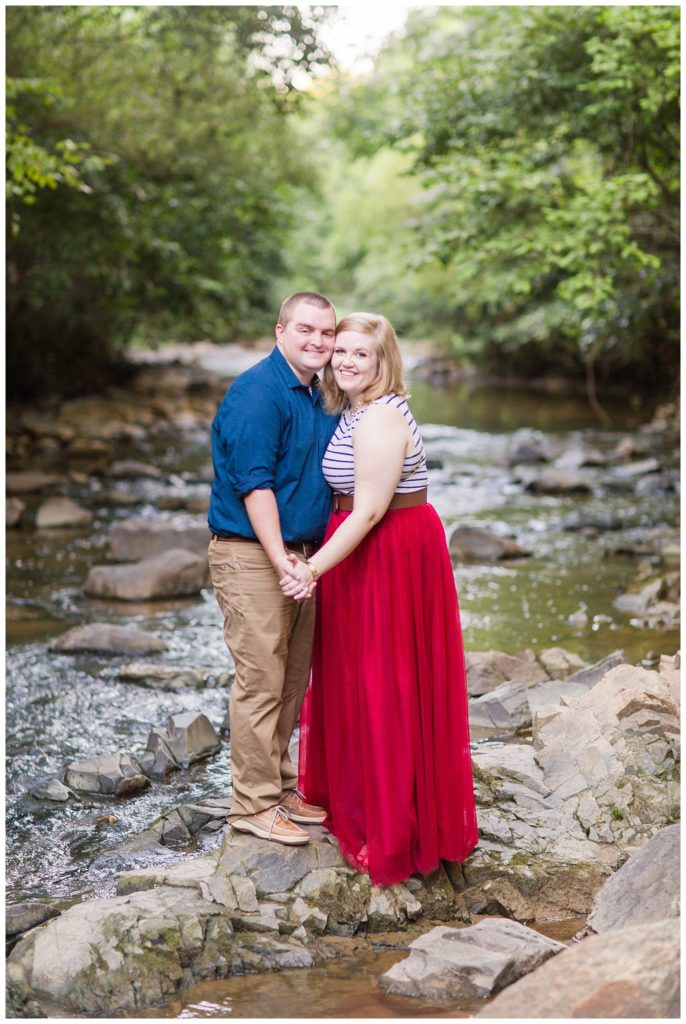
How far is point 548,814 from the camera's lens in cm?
505

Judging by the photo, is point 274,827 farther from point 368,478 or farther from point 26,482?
point 26,482

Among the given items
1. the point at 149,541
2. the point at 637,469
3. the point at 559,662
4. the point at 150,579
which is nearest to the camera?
the point at 559,662

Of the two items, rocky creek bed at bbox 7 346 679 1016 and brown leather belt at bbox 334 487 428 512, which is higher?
brown leather belt at bbox 334 487 428 512

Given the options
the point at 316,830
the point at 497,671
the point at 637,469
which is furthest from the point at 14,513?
the point at 316,830

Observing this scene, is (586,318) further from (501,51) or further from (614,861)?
(614,861)

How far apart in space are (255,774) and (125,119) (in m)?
14.8

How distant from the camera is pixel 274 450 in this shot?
423cm

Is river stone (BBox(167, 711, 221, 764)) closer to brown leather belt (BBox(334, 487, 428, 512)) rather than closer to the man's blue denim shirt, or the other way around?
the man's blue denim shirt

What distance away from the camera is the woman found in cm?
416

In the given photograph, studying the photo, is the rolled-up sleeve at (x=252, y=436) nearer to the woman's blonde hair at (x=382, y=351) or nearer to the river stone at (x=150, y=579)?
the woman's blonde hair at (x=382, y=351)

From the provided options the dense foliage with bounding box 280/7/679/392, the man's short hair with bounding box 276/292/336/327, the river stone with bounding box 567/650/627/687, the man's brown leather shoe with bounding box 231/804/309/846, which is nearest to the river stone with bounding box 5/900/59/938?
the man's brown leather shoe with bounding box 231/804/309/846

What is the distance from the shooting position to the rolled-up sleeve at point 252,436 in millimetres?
4184

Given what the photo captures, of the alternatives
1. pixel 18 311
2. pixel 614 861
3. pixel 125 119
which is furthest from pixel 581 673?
pixel 18 311

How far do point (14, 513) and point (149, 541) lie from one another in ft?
8.61
